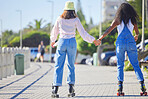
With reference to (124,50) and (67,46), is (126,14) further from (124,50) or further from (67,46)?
(67,46)

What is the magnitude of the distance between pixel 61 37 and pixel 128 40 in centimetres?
149

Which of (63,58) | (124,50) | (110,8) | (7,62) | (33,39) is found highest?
(110,8)

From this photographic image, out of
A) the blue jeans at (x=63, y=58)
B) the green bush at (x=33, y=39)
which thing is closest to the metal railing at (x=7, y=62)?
the blue jeans at (x=63, y=58)

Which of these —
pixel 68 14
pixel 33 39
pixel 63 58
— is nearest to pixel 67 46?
pixel 63 58

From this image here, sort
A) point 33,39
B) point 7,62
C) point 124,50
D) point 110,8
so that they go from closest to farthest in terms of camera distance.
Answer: point 124,50 < point 7,62 < point 33,39 < point 110,8

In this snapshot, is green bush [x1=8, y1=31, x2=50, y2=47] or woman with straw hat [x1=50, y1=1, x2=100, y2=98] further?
green bush [x1=8, y1=31, x2=50, y2=47]

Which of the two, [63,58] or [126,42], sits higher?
[126,42]

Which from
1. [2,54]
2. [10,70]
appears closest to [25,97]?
[2,54]

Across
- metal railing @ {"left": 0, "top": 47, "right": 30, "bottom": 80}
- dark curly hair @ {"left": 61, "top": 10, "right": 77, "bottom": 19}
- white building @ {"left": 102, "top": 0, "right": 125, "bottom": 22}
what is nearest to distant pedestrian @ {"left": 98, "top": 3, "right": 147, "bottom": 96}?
dark curly hair @ {"left": 61, "top": 10, "right": 77, "bottom": 19}

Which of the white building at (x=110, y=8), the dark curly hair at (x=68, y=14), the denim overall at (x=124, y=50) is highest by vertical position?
the white building at (x=110, y=8)

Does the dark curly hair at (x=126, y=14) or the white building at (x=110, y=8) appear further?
the white building at (x=110, y=8)

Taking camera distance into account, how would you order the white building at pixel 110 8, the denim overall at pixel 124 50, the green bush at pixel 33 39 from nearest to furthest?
the denim overall at pixel 124 50 < the green bush at pixel 33 39 < the white building at pixel 110 8

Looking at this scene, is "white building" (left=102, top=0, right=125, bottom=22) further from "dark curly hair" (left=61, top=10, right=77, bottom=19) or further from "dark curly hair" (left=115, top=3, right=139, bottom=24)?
"dark curly hair" (left=61, top=10, right=77, bottom=19)

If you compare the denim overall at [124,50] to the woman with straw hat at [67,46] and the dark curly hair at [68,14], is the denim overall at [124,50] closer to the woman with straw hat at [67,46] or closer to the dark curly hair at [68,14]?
the woman with straw hat at [67,46]
